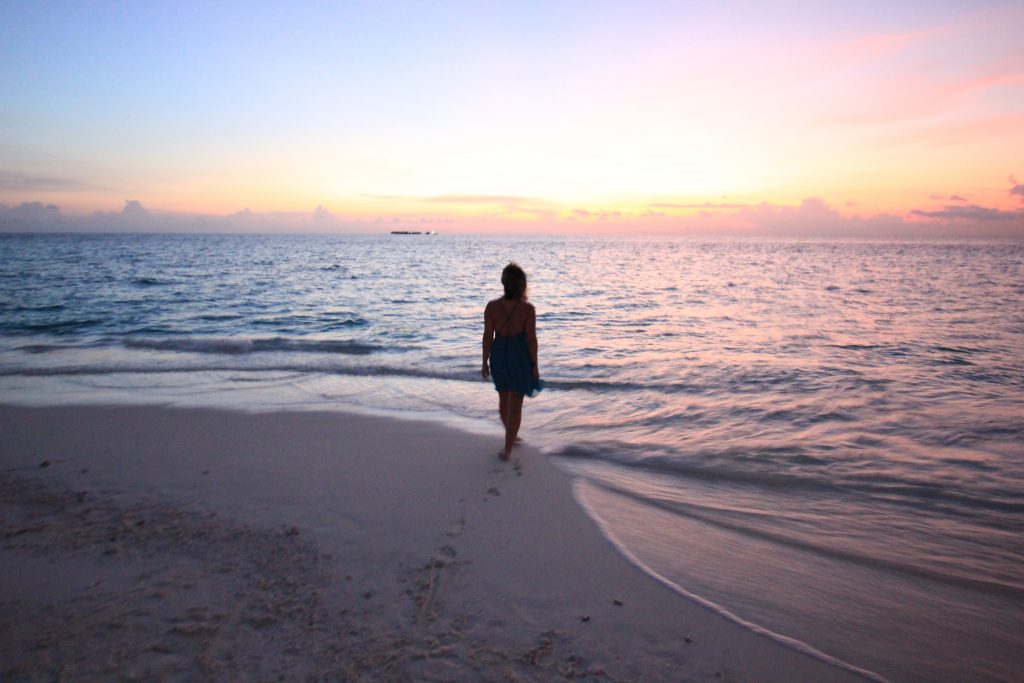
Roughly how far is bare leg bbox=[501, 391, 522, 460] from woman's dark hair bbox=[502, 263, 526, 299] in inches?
45.7

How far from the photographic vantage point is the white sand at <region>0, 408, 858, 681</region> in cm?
301

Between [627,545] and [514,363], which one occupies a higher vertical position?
[514,363]

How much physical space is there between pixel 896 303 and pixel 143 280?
129 ft

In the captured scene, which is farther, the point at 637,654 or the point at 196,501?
the point at 196,501

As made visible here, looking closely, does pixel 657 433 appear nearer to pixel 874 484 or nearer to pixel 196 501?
pixel 874 484

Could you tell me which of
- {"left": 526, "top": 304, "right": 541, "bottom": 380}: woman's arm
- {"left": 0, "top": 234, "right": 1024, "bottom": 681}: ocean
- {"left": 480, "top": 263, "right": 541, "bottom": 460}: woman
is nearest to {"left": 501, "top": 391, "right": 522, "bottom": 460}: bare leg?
{"left": 480, "top": 263, "right": 541, "bottom": 460}: woman

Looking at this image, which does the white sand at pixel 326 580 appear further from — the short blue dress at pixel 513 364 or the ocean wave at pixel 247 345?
the ocean wave at pixel 247 345

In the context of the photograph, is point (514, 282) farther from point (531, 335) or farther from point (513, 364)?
point (513, 364)

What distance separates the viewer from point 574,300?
83.7 ft

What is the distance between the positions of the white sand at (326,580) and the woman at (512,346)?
745mm

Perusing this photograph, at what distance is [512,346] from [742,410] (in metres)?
4.75

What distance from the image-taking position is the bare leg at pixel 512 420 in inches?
251

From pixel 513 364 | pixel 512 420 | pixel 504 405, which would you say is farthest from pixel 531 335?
pixel 512 420

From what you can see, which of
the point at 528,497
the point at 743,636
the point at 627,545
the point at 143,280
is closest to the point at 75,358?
the point at 528,497
